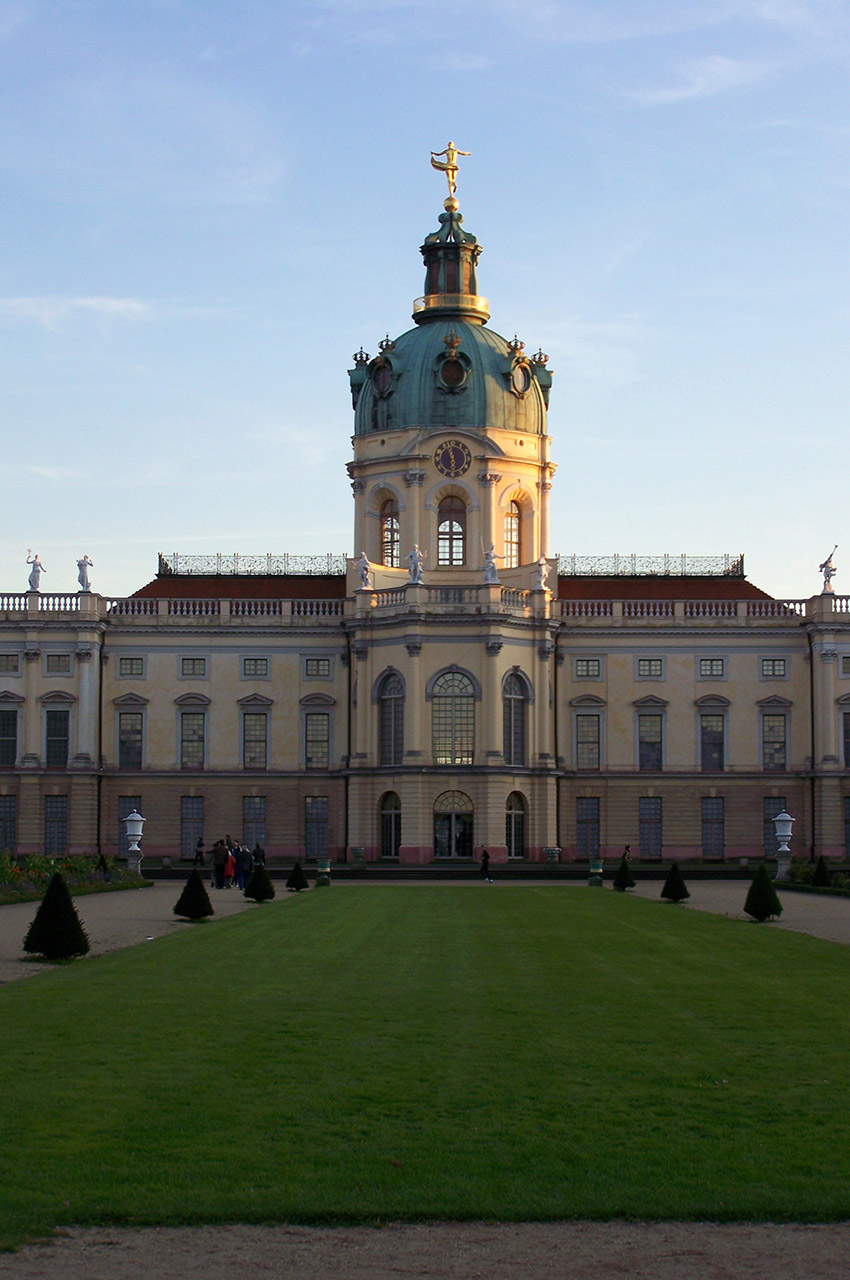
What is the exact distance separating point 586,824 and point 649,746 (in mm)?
4859

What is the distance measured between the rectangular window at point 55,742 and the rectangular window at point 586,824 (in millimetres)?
24636

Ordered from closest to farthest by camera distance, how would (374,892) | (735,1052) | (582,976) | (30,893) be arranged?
(735,1052) → (582,976) → (30,893) → (374,892)

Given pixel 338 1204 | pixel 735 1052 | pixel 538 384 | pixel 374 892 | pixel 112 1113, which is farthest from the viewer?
pixel 538 384

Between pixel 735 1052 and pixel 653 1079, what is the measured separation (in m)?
1.86

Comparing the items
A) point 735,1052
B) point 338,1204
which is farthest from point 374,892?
point 338,1204

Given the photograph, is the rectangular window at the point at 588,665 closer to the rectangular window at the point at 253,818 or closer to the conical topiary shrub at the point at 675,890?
the rectangular window at the point at 253,818

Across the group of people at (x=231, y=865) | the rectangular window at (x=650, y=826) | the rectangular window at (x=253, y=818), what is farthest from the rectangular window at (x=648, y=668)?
the group of people at (x=231, y=865)

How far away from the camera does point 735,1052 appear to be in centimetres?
1667

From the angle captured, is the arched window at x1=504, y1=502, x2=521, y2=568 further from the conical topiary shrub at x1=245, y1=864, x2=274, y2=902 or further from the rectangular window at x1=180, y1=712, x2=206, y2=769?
the conical topiary shrub at x1=245, y1=864, x2=274, y2=902

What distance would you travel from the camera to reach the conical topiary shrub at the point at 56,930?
26.1 m

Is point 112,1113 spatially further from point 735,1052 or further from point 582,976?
point 582,976

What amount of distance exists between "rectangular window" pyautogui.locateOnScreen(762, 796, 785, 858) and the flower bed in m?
33.8

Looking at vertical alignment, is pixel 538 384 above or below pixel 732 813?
above

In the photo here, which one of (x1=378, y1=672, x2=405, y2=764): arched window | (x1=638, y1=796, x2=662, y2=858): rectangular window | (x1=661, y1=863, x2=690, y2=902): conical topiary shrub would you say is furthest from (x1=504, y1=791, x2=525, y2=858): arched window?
(x1=661, y1=863, x2=690, y2=902): conical topiary shrub
